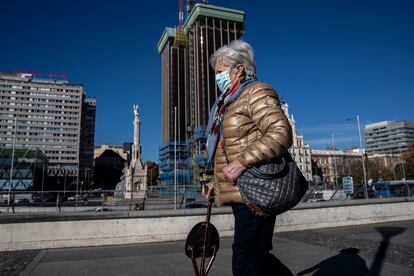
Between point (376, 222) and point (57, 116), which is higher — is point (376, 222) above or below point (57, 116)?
below

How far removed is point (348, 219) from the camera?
33.5ft

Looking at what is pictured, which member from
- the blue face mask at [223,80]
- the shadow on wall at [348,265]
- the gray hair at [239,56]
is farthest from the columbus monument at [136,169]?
the gray hair at [239,56]

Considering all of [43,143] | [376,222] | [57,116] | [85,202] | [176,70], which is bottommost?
[376,222]

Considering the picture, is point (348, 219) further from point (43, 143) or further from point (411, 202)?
point (43, 143)

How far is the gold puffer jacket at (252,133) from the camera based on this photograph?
6.57 ft

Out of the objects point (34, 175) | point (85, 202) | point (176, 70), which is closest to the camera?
point (85, 202)

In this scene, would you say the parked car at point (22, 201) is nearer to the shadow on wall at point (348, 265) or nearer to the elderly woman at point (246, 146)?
the shadow on wall at point (348, 265)

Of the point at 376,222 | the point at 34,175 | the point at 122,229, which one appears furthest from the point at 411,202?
the point at 34,175

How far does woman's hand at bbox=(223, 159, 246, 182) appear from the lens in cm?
204

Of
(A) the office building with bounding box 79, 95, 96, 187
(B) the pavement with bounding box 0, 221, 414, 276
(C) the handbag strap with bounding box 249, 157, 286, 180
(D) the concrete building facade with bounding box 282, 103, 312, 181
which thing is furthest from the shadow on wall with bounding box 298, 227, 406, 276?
(A) the office building with bounding box 79, 95, 96, 187

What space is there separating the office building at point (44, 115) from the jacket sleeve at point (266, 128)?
404 feet

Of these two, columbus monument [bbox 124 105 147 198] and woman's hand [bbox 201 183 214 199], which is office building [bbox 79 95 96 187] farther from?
woman's hand [bbox 201 183 214 199]

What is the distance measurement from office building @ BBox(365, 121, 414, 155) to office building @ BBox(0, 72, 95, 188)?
120m

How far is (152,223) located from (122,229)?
738 millimetres
